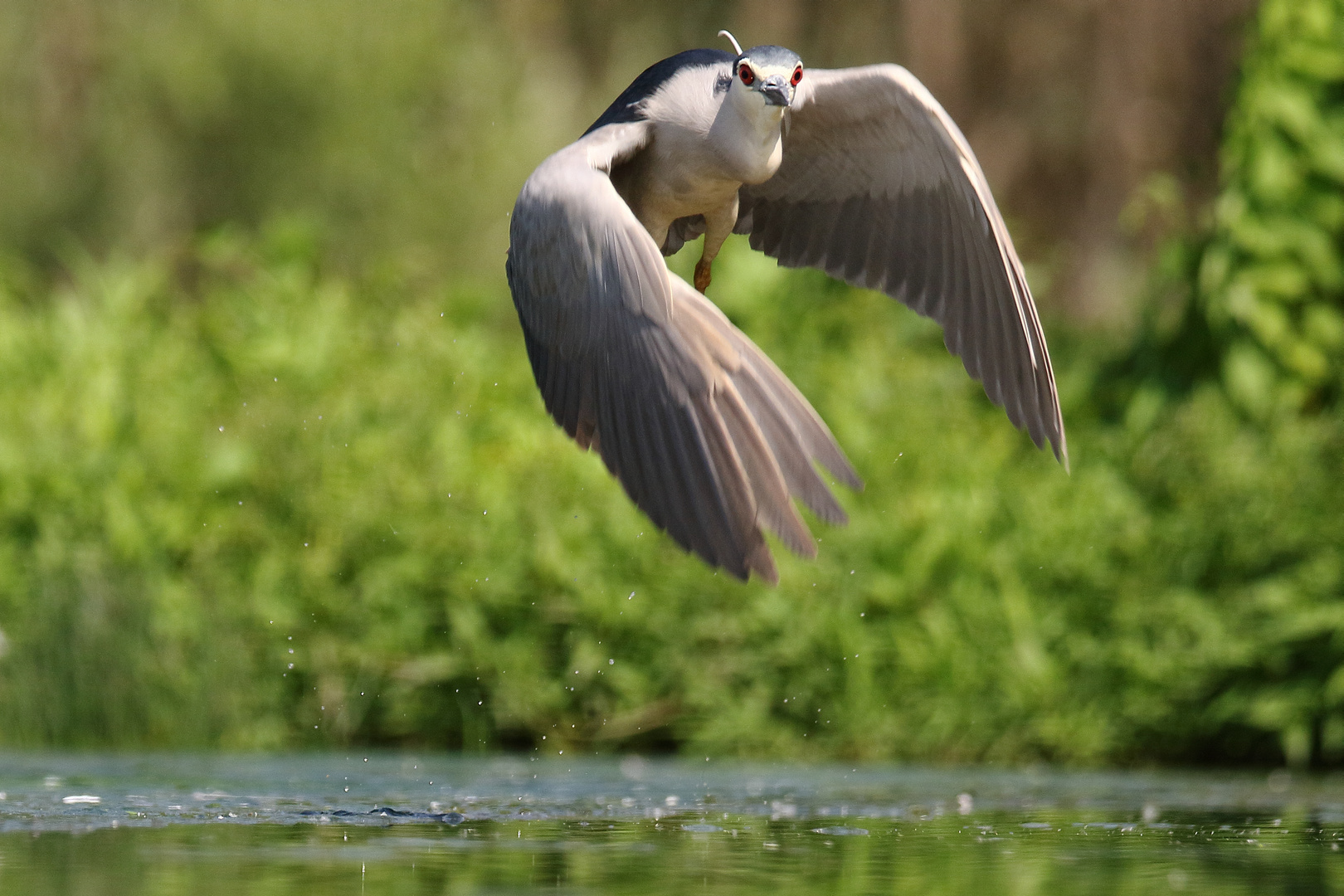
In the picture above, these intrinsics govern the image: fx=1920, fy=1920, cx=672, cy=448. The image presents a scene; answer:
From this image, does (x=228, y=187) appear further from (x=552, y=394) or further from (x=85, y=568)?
(x=552, y=394)

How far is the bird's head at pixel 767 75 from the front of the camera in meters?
4.10

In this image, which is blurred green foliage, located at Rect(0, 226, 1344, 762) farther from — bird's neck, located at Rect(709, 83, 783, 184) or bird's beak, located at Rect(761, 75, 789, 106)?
bird's beak, located at Rect(761, 75, 789, 106)

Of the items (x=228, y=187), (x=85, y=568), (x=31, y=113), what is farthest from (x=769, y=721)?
(x=31, y=113)

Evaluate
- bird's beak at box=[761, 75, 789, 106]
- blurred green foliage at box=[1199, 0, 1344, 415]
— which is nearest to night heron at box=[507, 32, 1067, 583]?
bird's beak at box=[761, 75, 789, 106]

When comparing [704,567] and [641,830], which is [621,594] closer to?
[704,567]

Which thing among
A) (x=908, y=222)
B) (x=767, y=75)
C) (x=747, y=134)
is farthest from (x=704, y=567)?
(x=767, y=75)

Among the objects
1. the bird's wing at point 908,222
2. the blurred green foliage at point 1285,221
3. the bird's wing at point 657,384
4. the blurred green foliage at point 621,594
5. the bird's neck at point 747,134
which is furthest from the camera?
the blurred green foliage at point 1285,221

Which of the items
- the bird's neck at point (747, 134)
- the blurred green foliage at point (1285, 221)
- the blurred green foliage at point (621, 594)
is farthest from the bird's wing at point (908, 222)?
the blurred green foliage at point (1285, 221)

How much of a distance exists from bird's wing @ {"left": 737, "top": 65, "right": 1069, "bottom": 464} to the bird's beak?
1.26 ft

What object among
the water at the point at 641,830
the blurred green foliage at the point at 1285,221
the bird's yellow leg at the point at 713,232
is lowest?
the water at the point at 641,830

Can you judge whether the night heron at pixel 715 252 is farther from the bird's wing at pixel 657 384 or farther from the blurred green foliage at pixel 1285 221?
the blurred green foliage at pixel 1285 221

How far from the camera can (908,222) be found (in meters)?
4.91

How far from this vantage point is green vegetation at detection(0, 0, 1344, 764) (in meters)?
6.36

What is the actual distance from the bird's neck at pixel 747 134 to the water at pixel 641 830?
148cm
